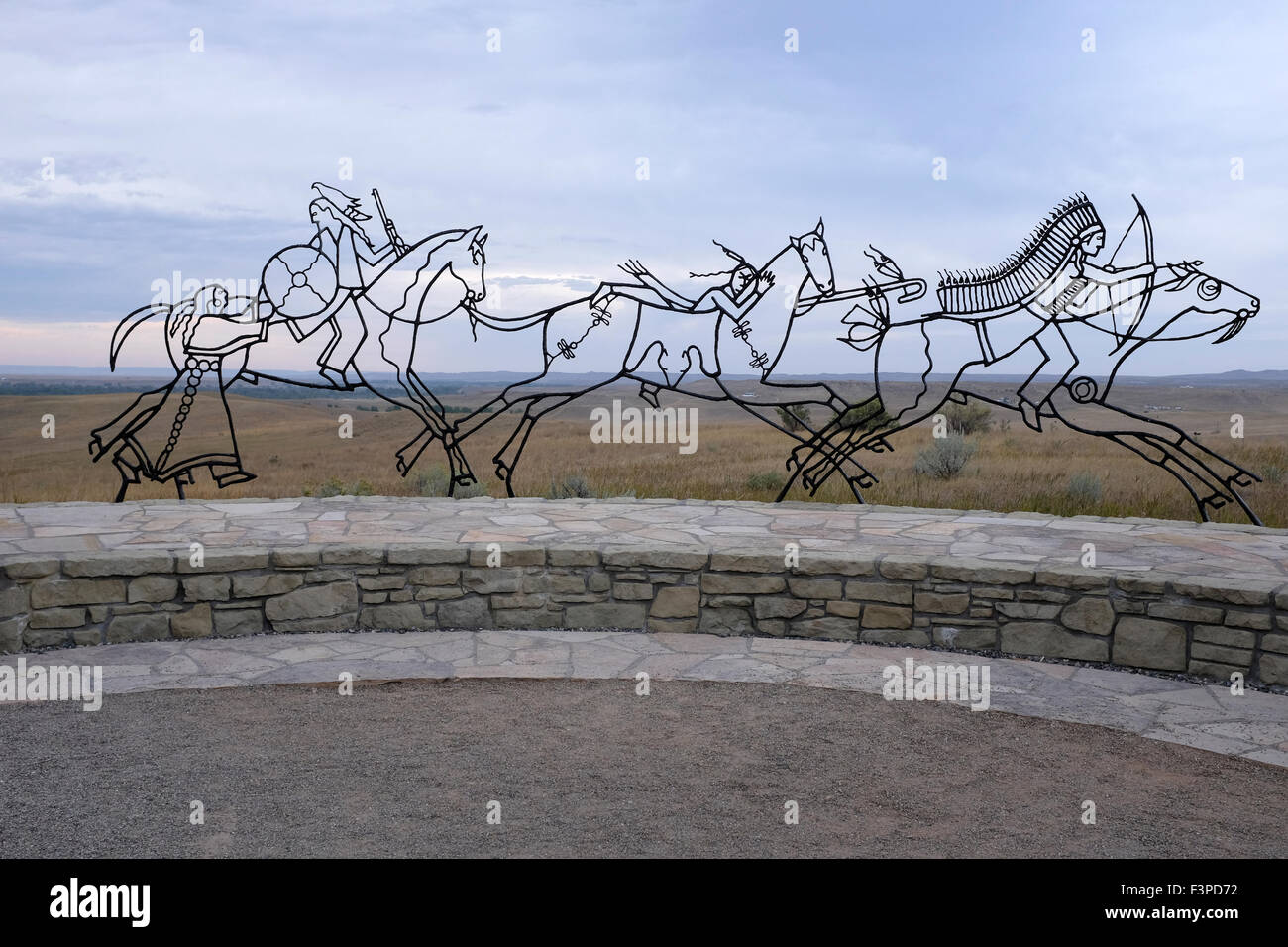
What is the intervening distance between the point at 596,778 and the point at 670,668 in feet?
5.17

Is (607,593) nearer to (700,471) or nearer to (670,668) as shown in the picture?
(670,668)

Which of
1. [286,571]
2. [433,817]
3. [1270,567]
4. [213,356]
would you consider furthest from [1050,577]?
[213,356]

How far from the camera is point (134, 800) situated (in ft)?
13.5

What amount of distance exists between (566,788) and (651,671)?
5.34 feet

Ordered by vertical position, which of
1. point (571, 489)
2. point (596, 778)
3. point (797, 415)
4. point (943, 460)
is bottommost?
point (596, 778)

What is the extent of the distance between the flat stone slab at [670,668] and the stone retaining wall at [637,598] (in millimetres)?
117

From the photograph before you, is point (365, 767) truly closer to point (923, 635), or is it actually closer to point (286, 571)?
point (286, 571)

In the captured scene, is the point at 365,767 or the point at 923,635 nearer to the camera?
the point at 365,767

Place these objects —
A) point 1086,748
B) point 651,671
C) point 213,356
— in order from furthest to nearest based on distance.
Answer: point 213,356 < point 651,671 < point 1086,748

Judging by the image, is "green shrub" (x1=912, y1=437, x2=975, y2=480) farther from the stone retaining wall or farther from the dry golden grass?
the stone retaining wall

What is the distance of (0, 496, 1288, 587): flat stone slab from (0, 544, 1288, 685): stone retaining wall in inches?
8.3

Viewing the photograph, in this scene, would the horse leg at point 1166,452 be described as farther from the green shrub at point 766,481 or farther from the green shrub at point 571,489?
the green shrub at point 571,489

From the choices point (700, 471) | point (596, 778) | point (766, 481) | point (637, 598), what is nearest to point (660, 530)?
point (637, 598)

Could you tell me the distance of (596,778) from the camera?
438 centimetres
